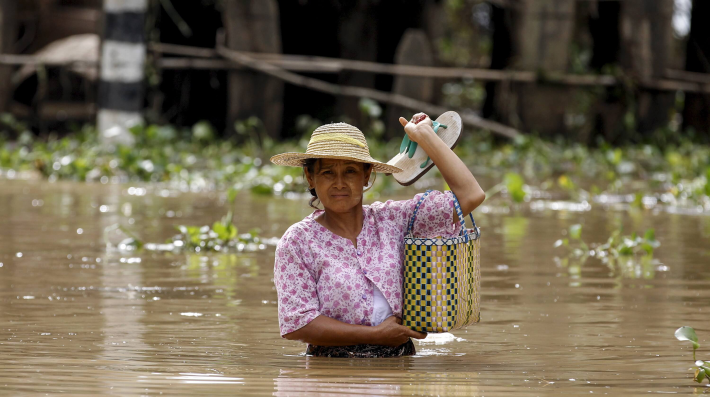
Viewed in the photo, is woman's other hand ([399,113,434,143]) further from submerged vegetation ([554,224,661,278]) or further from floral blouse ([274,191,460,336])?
submerged vegetation ([554,224,661,278])

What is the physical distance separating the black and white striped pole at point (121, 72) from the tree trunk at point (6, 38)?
187 centimetres

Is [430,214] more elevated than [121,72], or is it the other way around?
[121,72]

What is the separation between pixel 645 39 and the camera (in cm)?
1091

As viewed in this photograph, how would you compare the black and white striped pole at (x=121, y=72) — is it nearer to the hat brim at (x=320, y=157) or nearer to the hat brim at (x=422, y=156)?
the hat brim at (x=320, y=157)

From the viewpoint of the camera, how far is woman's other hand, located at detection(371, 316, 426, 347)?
10.2 ft

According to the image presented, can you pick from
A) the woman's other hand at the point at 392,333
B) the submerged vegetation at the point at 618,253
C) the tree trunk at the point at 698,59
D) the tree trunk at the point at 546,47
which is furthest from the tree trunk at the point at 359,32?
the woman's other hand at the point at 392,333

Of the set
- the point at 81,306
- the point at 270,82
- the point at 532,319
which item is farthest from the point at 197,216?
the point at 270,82

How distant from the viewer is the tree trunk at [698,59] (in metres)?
11.9

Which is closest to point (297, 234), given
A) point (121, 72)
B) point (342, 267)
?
point (342, 267)

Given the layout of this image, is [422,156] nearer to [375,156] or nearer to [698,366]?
[698,366]

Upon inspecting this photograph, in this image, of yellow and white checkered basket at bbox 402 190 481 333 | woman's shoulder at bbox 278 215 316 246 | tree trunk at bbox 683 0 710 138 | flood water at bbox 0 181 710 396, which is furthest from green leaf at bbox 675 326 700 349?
tree trunk at bbox 683 0 710 138

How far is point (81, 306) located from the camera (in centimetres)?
390

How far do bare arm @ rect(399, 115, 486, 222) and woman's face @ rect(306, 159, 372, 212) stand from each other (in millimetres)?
204

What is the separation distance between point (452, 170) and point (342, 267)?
42 cm
